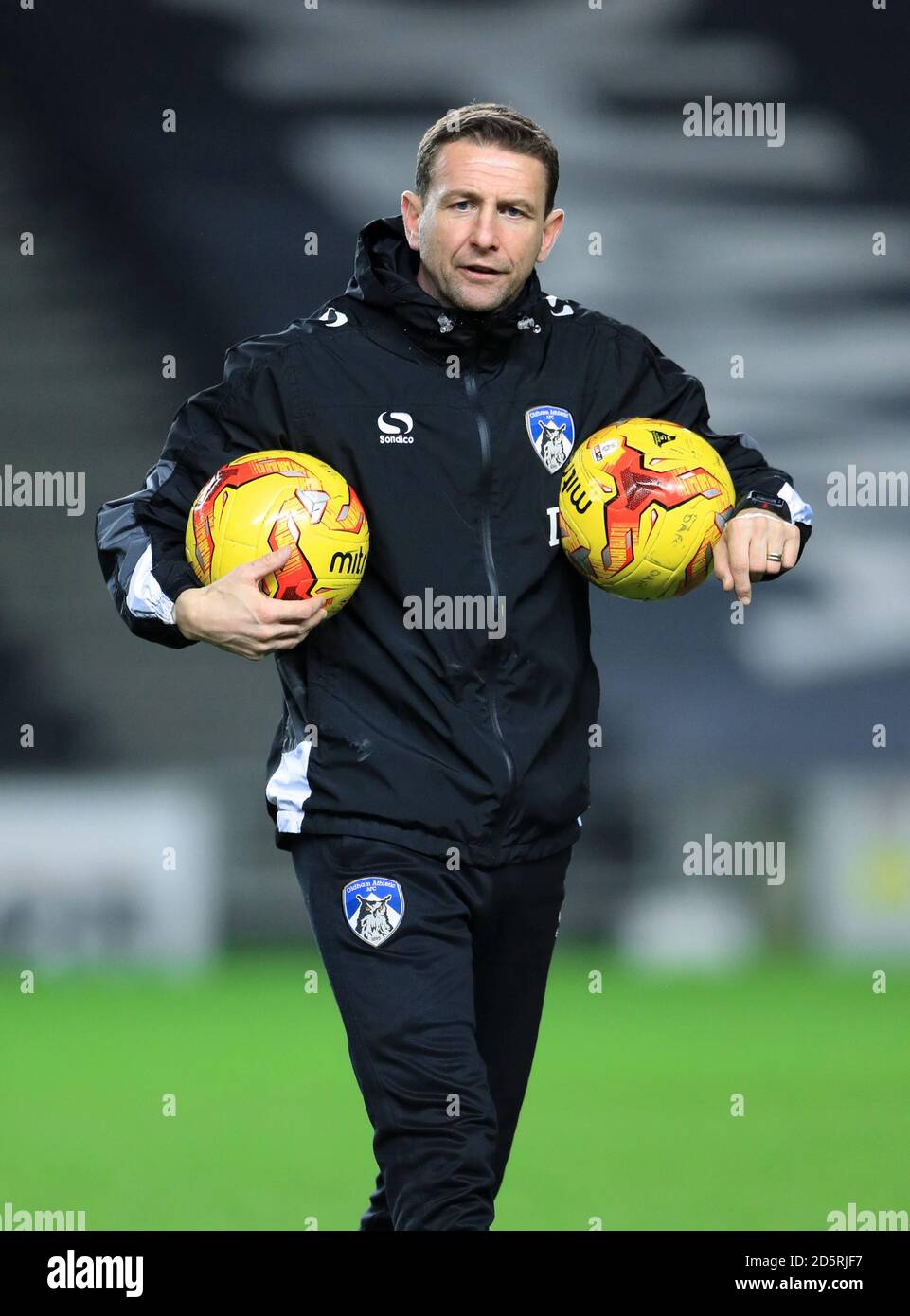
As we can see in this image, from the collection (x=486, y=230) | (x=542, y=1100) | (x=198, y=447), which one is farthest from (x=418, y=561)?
(x=542, y=1100)

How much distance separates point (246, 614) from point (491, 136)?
2.62 ft

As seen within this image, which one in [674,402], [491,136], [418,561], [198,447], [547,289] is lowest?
[418,561]

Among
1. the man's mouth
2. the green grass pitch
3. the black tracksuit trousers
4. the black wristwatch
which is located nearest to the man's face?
the man's mouth

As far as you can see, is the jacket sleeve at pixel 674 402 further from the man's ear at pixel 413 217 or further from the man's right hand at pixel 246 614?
Answer: the man's right hand at pixel 246 614

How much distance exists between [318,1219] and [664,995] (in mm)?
2464

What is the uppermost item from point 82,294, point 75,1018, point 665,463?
point 82,294

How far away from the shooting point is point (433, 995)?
2.49m

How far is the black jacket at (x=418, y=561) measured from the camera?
8.45 ft

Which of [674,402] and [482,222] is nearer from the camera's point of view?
[482,222]

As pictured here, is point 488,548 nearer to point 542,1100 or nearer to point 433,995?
point 433,995

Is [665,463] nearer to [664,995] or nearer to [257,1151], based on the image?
[257,1151]

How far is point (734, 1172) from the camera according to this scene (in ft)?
12.8

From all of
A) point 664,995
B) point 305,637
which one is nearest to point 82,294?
point 664,995

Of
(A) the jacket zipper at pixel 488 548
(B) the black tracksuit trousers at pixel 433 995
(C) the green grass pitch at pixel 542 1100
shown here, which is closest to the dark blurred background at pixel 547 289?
(C) the green grass pitch at pixel 542 1100
